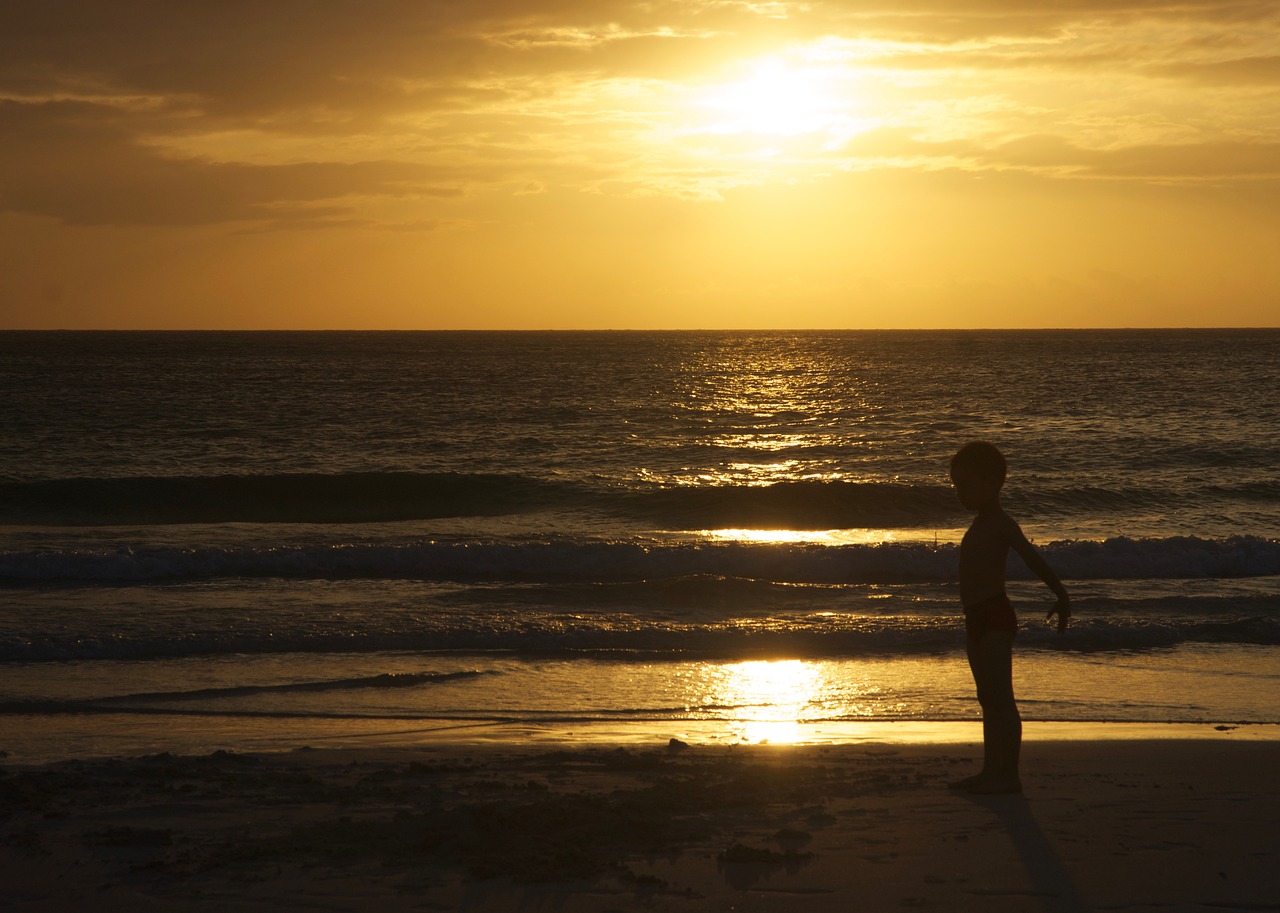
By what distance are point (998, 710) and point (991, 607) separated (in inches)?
21.4

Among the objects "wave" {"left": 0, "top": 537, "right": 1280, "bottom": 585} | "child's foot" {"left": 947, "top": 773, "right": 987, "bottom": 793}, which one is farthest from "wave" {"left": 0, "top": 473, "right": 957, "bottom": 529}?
"child's foot" {"left": 947, "top": 773, "right": 987, "bottom": 793}

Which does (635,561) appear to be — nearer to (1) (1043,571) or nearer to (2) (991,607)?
(2) (991,607)

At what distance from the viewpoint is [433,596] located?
44.2ft

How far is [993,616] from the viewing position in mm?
5539

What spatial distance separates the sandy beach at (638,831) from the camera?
430cm

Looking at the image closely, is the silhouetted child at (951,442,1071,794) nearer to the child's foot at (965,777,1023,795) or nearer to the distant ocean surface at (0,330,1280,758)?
the child's foot at (965,777,1023,795)

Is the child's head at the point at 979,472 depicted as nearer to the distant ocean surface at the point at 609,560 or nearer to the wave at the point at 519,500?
the distant ocean surface at the point at 609,560

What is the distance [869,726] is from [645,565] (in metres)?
8.53

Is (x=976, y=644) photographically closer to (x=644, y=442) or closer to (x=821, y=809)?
(x=821, y=809)

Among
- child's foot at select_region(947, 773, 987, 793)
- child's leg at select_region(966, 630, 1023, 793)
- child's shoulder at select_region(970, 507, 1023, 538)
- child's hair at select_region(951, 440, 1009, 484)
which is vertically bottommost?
child's foot at select_region(947, 773, 987, 793)

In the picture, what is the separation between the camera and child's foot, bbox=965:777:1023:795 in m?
5.60

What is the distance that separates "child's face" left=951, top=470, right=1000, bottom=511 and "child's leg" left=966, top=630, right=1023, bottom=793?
0.65 metres

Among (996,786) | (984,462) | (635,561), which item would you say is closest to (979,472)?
(984,462)

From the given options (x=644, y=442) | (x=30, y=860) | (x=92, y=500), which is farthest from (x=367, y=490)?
(x=30, y=860)
